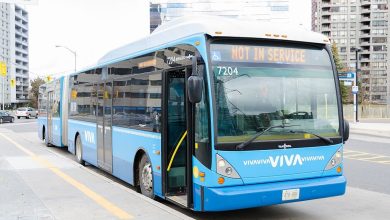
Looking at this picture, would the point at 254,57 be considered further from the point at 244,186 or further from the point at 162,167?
the point at 162,167

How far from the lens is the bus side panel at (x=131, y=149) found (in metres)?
7.42

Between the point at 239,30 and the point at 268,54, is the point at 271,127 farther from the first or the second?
the point at 239,30

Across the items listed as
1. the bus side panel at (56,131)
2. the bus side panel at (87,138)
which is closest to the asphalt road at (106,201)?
the bus side panel at (87,138)

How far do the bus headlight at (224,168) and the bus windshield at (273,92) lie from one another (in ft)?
0.88

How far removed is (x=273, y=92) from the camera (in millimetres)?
6359

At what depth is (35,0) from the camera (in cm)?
1310

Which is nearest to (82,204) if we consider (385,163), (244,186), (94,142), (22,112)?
(244,186)

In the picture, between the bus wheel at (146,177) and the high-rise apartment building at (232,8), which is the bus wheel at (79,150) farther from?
the high-rise apartment building at (232,8)

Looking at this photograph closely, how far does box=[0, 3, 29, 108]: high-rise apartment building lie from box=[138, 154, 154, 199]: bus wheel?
136850mm

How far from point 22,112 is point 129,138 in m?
62.2

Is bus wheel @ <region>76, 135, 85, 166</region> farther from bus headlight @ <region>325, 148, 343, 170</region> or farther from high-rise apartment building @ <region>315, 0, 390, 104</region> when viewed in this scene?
high-rise apartment building @ <region>315, 0, 390, 104</region>

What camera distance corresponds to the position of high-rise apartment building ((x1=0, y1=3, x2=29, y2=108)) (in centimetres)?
13988

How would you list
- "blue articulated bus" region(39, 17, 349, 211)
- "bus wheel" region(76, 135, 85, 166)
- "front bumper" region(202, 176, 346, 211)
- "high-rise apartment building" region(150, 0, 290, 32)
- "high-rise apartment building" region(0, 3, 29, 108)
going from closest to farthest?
"front bumper" region(202, 176, 346, 211) → "blue articulated bus" region(39, 17, 349, 211) → "bus wheel" region(76, 135, 85, 166) → "high-rise apartment building" region(150, 0, 290, 32) → "high-rise apartment building" region(0, 3, 29, 108)

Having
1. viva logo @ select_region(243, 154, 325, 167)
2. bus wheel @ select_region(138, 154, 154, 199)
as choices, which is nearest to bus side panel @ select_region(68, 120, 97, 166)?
bus wheel @ select_region(138, 154, 154, 199)
